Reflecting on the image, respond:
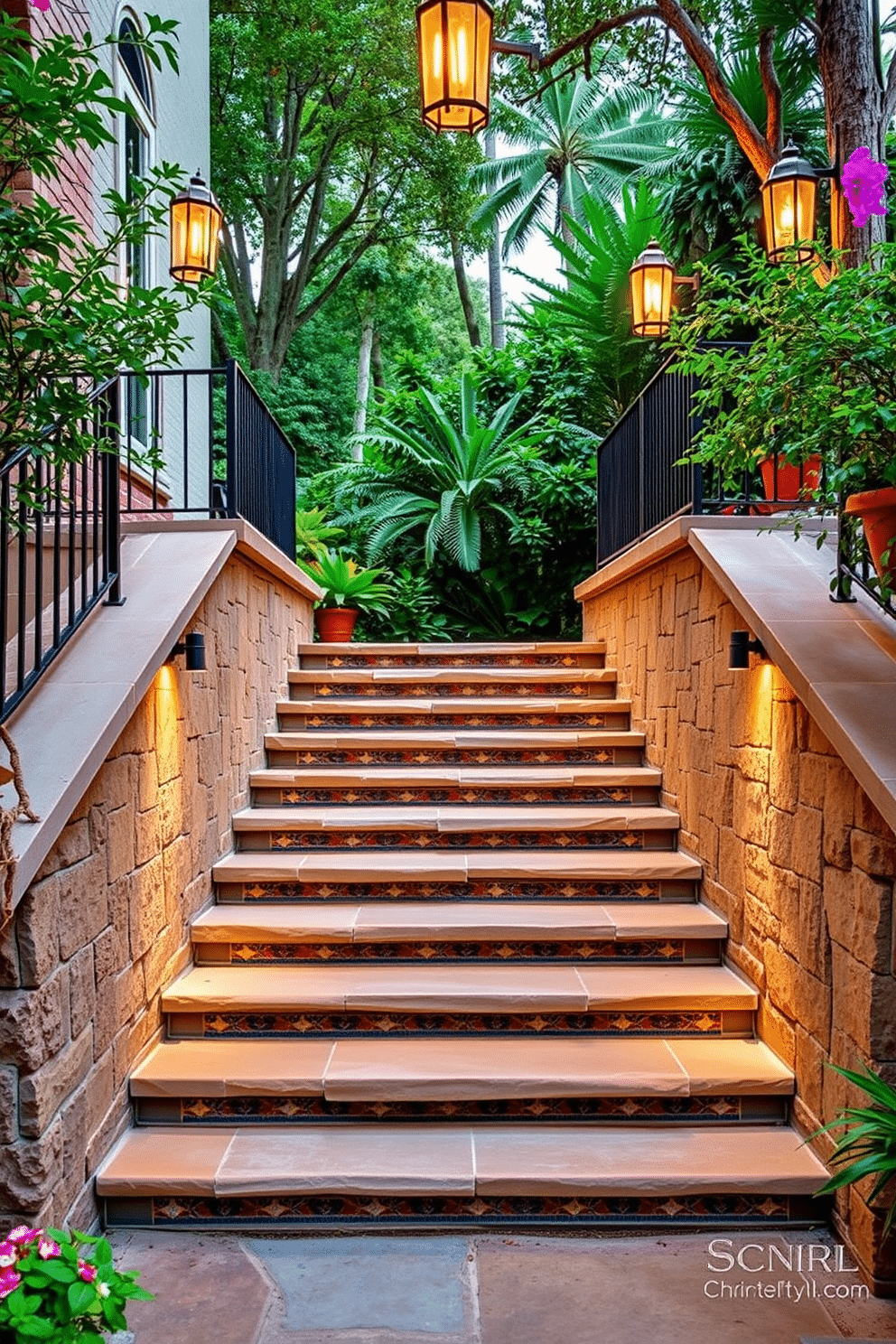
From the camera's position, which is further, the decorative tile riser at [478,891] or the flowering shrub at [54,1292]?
the decorative tile riser at [478,891]

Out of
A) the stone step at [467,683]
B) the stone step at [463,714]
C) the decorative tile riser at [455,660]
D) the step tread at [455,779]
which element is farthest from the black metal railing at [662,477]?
the step tread at [455,779]

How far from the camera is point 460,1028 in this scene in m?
3.50

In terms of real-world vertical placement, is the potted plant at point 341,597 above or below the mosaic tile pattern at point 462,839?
above

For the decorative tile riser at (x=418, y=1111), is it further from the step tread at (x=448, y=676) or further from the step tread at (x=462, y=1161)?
the step tread at (x=448, y=676)

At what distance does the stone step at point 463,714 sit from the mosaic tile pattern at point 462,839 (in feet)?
3.64

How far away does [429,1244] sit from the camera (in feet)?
8.99

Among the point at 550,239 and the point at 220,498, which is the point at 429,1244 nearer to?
the point at 220,498

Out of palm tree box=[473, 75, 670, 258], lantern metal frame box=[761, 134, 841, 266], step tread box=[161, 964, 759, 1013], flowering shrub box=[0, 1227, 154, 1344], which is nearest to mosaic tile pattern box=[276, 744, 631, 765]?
step tread box=[161, 964, 759, 1013]

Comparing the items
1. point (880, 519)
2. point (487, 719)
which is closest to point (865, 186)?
point (880, 519)

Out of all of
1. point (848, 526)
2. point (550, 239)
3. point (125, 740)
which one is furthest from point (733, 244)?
point (125, 740)

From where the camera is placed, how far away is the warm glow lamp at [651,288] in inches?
263

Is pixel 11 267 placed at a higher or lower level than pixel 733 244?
lower

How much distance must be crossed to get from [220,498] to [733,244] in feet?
17.9

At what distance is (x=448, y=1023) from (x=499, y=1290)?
1.03 m
